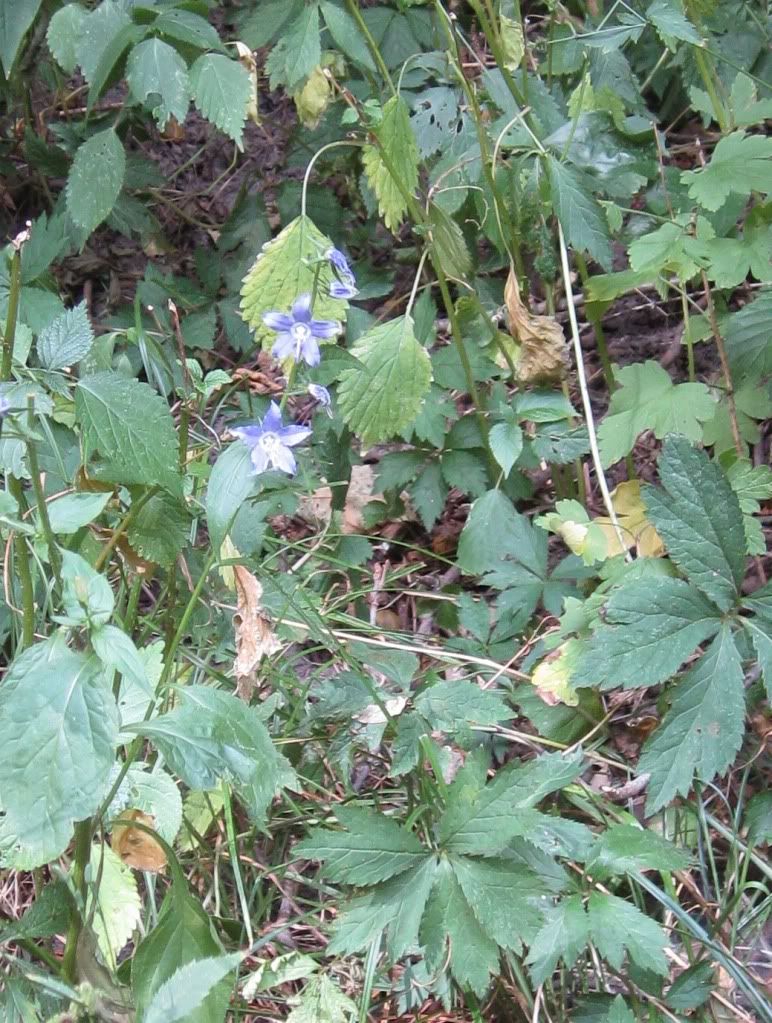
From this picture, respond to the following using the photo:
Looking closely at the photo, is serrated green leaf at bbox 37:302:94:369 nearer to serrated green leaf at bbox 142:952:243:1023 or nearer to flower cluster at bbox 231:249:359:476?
flower cluster at bbox 231:249:359:476

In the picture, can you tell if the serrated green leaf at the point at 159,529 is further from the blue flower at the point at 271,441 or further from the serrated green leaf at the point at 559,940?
the serrated green leaf at the point at 559,940

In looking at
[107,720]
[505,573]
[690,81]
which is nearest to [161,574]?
[505,573]

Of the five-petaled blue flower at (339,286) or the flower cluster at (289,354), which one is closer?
the flower cluster at (289,354)

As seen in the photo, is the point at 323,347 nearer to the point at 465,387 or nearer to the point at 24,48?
the point at 465,387

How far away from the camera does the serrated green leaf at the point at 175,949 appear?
3.30 ft

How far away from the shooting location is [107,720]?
0.81 m

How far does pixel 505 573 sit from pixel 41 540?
78 cm

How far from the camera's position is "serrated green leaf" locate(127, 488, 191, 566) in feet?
4.05

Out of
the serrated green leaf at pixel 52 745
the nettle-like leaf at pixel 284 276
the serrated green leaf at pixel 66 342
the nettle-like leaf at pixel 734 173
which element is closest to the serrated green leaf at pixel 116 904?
the serrated green leaf at pixel 52 745

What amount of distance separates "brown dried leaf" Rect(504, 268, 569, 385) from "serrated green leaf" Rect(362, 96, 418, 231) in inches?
8.8

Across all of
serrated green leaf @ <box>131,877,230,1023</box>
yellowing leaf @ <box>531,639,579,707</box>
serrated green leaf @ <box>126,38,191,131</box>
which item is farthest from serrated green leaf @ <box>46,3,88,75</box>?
serrated green leaf @ <box>131,877,230,1023</box>

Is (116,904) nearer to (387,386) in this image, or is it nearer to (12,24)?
(387,386)

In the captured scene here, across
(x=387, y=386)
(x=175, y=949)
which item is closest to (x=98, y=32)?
(x=387, y=386)

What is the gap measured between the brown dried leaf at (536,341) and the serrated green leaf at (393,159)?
22cm
